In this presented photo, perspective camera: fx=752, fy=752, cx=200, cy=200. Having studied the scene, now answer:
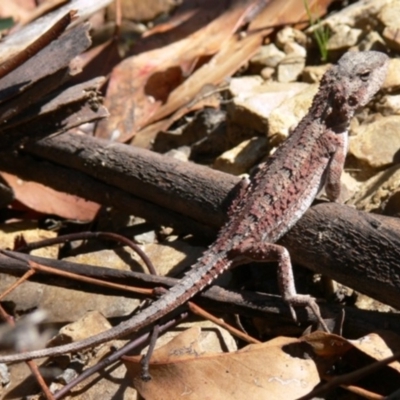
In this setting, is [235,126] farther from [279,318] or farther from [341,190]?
[279,318]

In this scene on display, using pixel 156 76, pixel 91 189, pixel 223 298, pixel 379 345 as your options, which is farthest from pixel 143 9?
pixel 379 345

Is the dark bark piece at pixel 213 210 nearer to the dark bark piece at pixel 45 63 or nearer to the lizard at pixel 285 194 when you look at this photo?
the lizard at pixel 285 194

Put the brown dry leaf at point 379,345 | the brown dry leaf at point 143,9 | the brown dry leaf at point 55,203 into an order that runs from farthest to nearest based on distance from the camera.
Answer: the brown dry leaf at point 143,9 → the brown dry leaf at point 55,203 → the brown dry leaf at point 379,345

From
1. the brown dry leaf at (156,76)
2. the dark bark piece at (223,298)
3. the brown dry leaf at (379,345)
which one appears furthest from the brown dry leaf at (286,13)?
the brown dry leaf at (379,345)

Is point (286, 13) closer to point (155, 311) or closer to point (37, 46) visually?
point (37, 46)

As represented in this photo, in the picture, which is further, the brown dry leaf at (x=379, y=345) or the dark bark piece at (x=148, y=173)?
the dark bark piece at (x=148, y=173)

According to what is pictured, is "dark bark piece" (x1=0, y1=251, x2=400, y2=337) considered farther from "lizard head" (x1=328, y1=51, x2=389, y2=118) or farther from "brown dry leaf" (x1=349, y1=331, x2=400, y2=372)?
"lizard head" (x1=328, y1=51, x2=389, y2=118)
